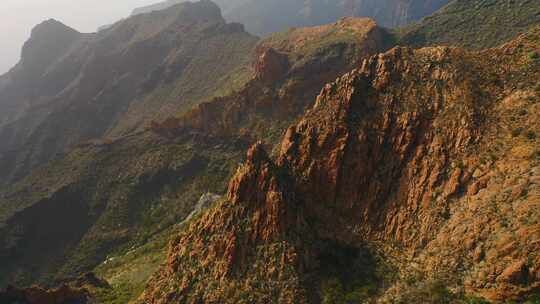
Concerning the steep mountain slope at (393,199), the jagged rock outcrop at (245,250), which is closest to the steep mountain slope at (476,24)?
the steep mountain slope at (393,199)

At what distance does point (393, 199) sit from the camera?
107 feet

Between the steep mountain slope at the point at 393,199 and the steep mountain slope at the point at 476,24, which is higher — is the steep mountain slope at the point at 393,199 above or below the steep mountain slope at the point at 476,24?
below

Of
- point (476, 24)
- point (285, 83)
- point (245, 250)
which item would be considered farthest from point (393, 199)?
point (476, 24)

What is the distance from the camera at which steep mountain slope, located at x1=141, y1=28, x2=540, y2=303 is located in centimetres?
2595

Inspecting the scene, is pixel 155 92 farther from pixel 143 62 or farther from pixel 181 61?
pixel 143 62

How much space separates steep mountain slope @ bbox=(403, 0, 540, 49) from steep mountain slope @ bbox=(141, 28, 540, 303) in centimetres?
5528

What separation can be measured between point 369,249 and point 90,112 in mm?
168004

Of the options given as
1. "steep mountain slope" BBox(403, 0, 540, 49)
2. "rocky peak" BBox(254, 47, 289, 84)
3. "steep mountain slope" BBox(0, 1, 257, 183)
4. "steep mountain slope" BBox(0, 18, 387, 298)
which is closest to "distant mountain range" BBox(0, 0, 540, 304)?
"steep mountain slope" BBox(0, 18, 387, 298)

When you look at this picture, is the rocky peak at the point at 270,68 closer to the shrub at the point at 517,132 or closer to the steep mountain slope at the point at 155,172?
the steep mountain slope at the point at 155,172

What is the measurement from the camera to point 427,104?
112ft

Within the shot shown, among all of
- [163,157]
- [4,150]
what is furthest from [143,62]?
[163,157]

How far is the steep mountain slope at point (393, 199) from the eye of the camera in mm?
25953

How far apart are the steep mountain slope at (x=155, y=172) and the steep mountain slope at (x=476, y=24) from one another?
12715 mm

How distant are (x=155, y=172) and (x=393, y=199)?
76.6 m
